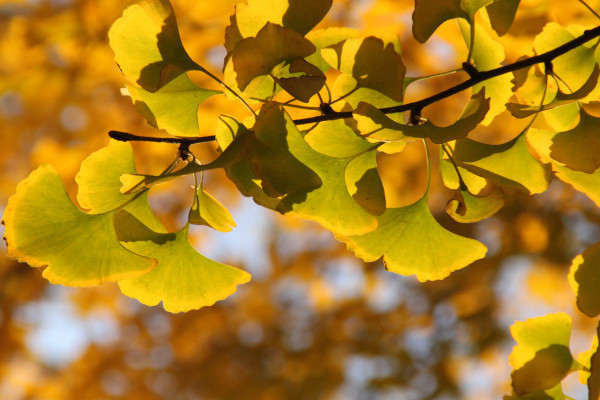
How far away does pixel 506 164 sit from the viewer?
17.7 inches

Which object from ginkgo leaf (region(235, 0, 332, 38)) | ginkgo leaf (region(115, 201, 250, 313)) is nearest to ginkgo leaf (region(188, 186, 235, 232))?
ginkgo leaf (region(115, 201, 250, 313))

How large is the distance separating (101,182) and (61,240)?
0.06 meters

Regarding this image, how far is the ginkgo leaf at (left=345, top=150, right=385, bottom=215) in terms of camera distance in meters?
0.40

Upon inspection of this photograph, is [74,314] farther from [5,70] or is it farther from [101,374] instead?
[5,70]

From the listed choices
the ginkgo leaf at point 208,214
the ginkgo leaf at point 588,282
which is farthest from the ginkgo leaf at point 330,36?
the ginkgo leaf at point 588,282

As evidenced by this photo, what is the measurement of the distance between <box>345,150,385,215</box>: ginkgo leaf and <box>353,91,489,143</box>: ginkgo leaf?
6 centimetres

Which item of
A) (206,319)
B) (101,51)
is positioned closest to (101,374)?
(206,319)

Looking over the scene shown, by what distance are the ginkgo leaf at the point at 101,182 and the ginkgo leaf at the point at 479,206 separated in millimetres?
261

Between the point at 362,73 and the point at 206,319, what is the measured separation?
2.70 metres

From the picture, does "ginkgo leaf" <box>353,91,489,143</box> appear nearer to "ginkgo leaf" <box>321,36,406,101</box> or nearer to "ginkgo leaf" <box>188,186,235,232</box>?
"ginkgo leaf" <box>321,36,406,101</box>

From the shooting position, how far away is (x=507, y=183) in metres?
0.41

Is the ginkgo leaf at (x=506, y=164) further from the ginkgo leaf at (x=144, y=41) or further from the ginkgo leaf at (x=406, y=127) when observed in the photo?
the ginkgo leaf at (x=144, y=41)

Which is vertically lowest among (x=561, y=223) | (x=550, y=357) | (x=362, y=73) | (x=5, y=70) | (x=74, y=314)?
(x=74, y=314)

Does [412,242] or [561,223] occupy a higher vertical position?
[412,242]
